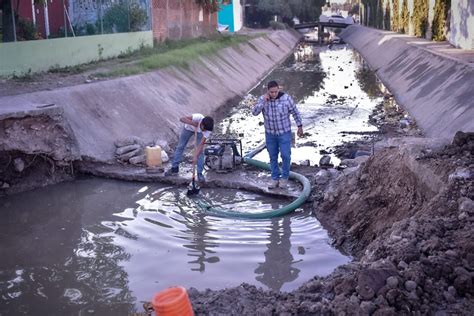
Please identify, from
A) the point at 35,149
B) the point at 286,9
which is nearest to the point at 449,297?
the point at 35,149

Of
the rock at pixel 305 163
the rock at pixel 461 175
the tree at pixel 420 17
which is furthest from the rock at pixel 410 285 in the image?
the tree at pixel 420 17

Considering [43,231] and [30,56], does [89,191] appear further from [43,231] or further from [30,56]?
[30,56]

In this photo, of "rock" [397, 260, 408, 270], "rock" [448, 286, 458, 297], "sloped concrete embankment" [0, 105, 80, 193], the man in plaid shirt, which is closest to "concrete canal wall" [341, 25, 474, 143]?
the man in plaid shirt

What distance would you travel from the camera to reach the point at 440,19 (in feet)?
101

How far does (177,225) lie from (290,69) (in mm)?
29379

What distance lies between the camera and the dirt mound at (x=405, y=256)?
205 inches

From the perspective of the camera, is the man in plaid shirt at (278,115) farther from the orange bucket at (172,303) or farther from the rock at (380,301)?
the orange bucket at (172,303)

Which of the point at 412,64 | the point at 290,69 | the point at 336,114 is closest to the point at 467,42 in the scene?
the point at 412,64

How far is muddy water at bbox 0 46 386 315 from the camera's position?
713 centimetres

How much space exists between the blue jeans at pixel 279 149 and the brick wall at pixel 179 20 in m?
19.8

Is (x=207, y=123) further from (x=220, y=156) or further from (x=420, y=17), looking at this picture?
(x=420, y=17)

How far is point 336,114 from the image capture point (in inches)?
787

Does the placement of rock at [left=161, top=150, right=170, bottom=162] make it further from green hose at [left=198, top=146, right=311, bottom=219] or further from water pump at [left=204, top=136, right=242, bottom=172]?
green hose at [left=198, top=146, right=311, bottom=219]

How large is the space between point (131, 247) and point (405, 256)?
4305 mm
